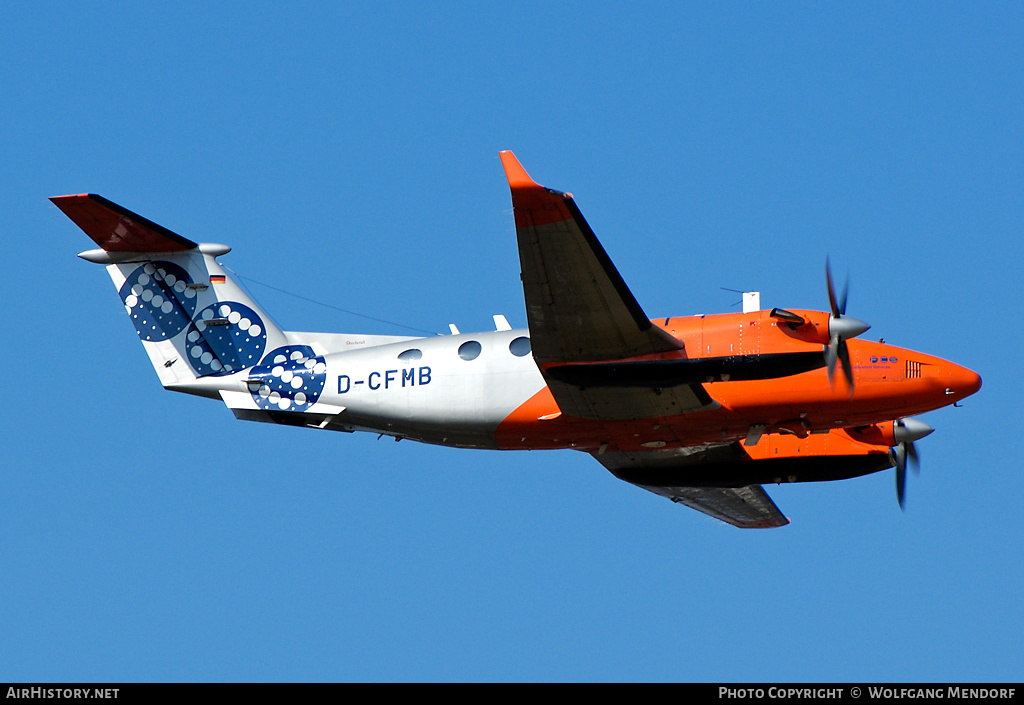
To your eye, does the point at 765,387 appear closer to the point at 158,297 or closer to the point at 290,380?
the point at 290,380

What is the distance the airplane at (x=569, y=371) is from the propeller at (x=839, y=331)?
0.04 meters

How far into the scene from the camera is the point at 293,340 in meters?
26.9

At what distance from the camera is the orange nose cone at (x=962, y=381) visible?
76.3ft

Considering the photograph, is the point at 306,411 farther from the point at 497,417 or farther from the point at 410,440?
the point at 497,417

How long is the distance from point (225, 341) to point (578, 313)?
9681mm

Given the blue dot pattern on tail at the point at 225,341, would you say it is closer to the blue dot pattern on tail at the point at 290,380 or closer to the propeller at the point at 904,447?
the blue dot pattern on tail at the point at 290,380

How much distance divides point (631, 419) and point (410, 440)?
207 inches

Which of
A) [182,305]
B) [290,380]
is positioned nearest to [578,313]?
[290,380]

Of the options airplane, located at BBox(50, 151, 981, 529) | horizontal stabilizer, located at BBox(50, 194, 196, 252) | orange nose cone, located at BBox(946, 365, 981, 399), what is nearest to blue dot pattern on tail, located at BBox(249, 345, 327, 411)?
airplane, located at BBox(50, 151, 981, 529)

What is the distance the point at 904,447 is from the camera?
2858cm

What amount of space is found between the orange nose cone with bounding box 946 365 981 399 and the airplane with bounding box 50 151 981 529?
31mm

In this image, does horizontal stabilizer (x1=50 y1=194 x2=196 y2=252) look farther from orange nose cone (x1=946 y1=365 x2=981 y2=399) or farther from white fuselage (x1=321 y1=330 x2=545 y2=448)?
orange nose cone (x1=946 y1=365 x2=981 y2=399)
